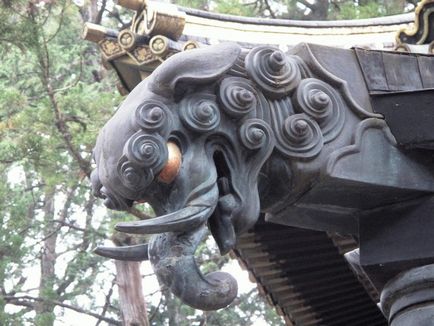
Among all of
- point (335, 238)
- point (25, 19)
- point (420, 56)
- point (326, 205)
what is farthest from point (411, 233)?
point (25, 19)

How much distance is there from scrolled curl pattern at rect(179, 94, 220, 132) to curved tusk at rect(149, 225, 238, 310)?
0.65 feet

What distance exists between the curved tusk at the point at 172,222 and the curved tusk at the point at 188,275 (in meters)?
0.03

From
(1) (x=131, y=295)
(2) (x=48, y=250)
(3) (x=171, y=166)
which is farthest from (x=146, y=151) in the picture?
(2) (x=48, y=250)

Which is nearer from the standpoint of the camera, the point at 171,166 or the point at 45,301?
the point at 171,166

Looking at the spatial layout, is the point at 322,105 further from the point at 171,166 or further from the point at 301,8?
the point at 301,8

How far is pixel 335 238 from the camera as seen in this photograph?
5.03 m

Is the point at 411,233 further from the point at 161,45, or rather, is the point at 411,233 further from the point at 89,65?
the point at 89,65

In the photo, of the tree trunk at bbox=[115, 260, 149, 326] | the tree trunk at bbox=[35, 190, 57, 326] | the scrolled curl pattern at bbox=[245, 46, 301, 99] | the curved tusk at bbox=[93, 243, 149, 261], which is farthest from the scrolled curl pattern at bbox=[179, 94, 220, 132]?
the tree trunk at bbox=[35, 190, 57, 326]

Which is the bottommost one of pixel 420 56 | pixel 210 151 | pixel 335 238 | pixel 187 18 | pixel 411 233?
pixel 411 233

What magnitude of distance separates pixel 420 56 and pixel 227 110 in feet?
1.74

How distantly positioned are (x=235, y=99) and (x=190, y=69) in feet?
0.35

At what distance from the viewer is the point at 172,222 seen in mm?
1890

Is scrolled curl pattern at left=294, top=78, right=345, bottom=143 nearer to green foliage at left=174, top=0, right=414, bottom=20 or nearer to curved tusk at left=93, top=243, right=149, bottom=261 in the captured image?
curved tusk at left=93, top=243, right=149, bottom=261

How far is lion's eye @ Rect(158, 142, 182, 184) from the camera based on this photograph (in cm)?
194
